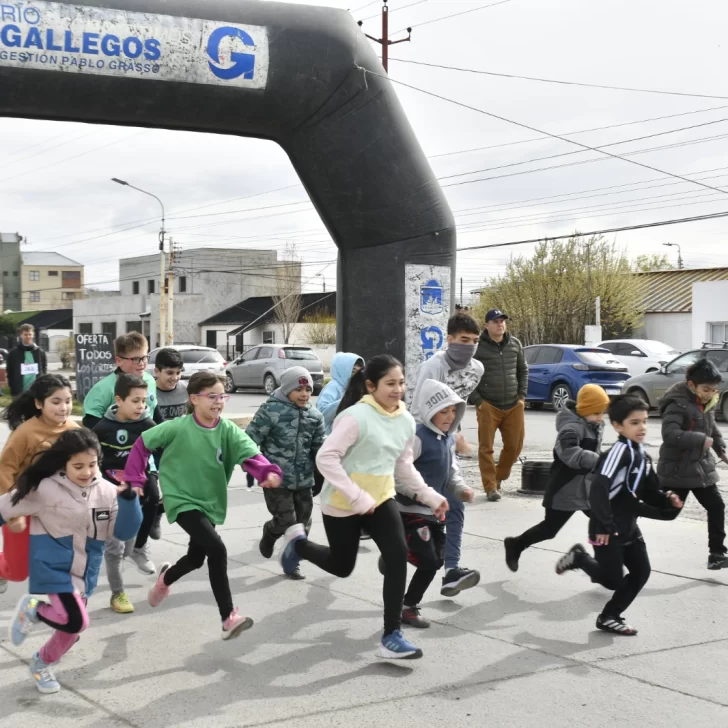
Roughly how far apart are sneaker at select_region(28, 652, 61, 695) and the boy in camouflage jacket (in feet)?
7.46

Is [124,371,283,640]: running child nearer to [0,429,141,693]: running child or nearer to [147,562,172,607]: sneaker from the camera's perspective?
[147,562,172,607]: sneaker

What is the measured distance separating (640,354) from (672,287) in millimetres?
22059

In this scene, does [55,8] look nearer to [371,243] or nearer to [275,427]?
[371,243]

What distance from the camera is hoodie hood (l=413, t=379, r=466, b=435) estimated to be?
5707 mm

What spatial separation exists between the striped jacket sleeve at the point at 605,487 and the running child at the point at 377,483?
832mm

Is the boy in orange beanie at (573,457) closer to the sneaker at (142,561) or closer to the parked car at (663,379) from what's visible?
the sneaker at (142,561)

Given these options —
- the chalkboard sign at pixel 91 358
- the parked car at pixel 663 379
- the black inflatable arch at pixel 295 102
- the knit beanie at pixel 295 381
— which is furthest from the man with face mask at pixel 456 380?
the parked car at pixel 663 379

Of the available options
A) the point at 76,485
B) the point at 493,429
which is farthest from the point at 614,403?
the point at 493,429

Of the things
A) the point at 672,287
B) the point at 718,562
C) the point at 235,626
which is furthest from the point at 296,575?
the point at 672,287

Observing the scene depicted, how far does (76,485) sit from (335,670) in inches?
58.7

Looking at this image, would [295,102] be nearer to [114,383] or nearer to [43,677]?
[114,383]

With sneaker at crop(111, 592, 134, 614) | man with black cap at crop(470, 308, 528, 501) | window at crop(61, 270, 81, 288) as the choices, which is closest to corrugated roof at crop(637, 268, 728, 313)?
man with black cap at crop(470, 308, 528, 501)

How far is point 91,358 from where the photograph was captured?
19578mm

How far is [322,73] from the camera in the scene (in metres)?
9.28
